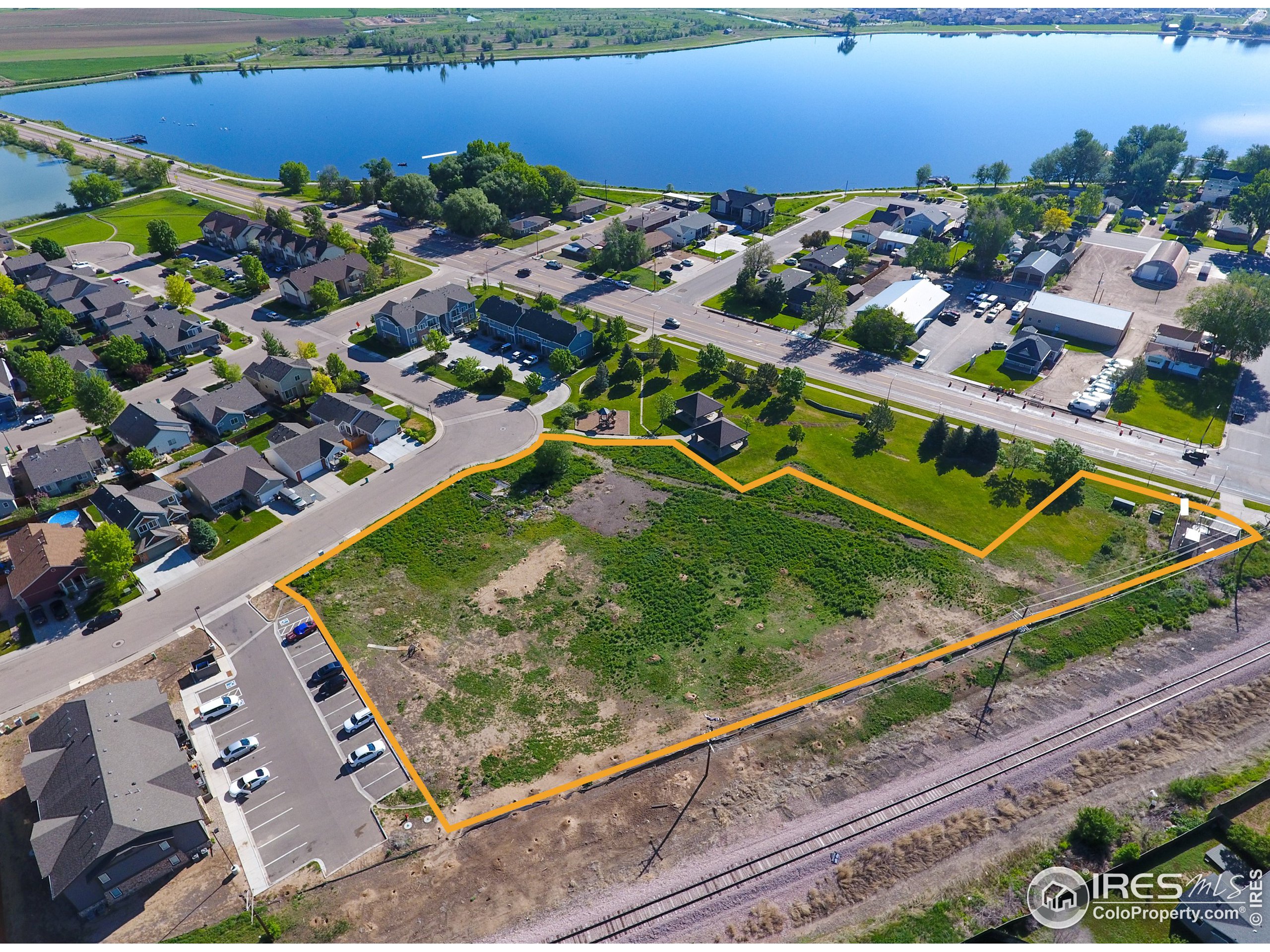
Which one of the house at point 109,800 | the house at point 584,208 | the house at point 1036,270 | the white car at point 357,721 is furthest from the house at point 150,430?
the house at point 1036,270

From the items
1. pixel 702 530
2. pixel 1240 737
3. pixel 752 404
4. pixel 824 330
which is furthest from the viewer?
pixel 824 330

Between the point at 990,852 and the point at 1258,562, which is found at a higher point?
the point at 1258,562

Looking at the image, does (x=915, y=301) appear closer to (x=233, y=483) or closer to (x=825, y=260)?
(x=825, y=260)

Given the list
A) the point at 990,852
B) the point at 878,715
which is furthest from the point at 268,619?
the point at 990,852

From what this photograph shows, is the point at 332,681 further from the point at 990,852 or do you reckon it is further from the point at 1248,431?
the point at 1248,431

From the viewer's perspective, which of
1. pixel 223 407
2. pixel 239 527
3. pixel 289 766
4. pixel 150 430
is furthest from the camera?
pixel 223 407

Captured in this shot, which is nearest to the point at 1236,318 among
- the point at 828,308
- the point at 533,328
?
the point at 828,308

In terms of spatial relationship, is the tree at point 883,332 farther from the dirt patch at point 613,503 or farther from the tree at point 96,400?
the tree at point 96,400
